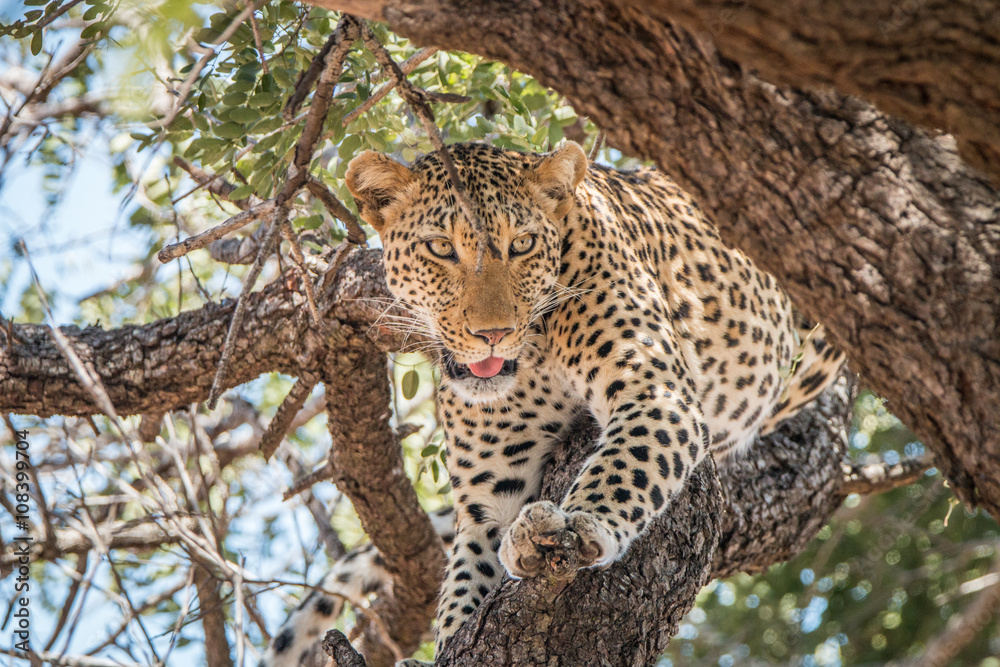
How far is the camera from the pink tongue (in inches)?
201

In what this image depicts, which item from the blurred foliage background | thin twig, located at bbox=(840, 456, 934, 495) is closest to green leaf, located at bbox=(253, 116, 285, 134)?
the blurred foliage background

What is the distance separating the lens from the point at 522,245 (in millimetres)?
5016

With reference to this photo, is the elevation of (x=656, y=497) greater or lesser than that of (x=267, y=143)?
lesser

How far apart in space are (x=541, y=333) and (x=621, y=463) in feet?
3.85

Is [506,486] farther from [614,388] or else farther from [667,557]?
[667,557]

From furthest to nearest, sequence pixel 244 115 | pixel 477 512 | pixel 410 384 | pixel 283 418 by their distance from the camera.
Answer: pixel 410 384, pixel 283 418, pixel 477 512, pixel 244 115

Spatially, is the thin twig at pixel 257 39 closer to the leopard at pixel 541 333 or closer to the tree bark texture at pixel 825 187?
the leopard at pixel 541 333

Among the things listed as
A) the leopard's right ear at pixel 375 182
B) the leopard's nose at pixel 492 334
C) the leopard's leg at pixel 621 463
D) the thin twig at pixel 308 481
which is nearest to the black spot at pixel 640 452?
the leopard's leg at pixel 621 463

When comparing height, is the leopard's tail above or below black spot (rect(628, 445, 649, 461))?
below

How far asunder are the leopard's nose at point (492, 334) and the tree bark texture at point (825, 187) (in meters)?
2.13

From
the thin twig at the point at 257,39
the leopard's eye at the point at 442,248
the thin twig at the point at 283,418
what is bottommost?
the thin twig at the point at 283,418

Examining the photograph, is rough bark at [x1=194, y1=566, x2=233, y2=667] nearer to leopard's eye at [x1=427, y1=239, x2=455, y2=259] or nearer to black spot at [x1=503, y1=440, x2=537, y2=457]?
black spot at [x1=503, y1=440, x2=537, y2=457]

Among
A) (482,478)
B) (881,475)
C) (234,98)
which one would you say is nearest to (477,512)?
(482,478)

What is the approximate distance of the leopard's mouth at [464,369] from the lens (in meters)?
5.17
